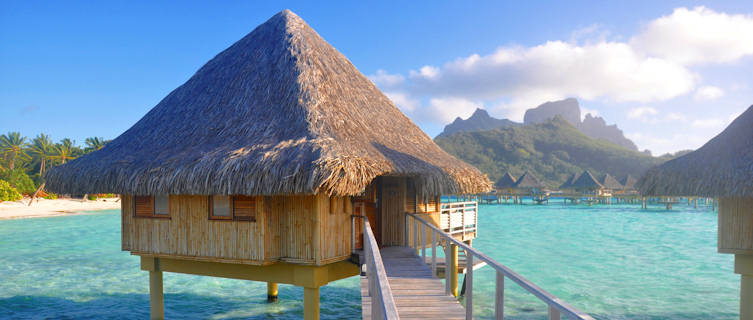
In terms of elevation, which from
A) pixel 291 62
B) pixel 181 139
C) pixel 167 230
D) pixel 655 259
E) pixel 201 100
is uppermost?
pixel 291 62

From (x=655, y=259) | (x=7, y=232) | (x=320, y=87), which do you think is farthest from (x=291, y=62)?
(x=7, y=232)

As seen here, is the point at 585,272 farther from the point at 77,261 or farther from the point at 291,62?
the point at 77,261

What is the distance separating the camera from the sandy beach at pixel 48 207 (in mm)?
37219

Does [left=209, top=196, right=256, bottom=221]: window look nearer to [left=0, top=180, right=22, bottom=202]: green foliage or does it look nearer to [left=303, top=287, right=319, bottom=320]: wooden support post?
[left=303, top=287, right=319, bottom=320]: wooden support post

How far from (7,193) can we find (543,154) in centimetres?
8994

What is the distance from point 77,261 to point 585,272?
2480 cm

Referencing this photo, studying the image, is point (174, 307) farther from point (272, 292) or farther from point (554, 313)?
point (554, 313)

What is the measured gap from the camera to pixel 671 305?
17375mm

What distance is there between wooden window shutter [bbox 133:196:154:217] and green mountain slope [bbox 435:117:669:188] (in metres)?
83.4

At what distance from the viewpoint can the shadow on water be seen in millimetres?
14156

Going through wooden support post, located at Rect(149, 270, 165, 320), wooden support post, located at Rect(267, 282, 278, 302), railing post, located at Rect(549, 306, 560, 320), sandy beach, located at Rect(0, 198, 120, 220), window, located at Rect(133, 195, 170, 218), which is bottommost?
wooden support post, located at Rect(267, 282, 278, 302)

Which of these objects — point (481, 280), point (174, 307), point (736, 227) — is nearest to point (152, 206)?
point (174, 307)

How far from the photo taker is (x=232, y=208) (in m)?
8.69

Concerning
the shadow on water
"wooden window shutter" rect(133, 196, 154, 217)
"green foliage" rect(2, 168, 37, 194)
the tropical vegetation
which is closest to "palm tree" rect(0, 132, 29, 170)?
the tropical vegetation
